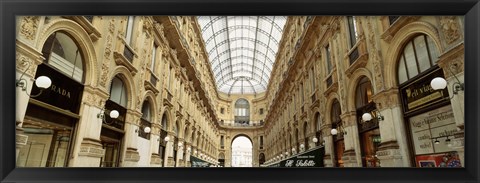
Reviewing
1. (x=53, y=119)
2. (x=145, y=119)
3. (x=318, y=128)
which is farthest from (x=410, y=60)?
(x=145, y=119)

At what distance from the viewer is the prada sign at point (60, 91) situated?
4.13m

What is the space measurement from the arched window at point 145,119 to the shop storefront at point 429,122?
23.6 feet

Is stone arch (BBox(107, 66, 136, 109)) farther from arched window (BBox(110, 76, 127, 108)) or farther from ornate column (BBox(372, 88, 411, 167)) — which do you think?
ornate column (BBox(372, 88, 411, 167))

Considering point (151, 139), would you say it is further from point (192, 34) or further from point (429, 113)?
point (192, 34)

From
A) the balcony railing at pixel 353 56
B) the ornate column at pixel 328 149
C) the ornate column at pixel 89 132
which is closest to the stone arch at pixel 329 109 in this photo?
the ornate column at pixel 328 149

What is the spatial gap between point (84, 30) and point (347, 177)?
5.38 metres

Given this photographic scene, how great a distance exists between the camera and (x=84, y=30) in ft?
16.6

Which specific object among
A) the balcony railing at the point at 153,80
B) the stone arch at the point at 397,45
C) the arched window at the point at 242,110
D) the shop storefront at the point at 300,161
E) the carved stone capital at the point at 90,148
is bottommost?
the shop storefront at the point at 300,161

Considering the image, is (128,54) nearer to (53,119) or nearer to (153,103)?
(153,103)

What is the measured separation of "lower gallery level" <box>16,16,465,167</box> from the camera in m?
3.52

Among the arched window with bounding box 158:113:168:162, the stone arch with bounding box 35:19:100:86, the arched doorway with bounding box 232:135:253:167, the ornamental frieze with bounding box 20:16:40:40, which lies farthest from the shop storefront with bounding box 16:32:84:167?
the arched window with bounding box 158:113:168:162

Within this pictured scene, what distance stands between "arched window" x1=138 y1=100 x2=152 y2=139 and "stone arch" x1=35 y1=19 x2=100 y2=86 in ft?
9.49
